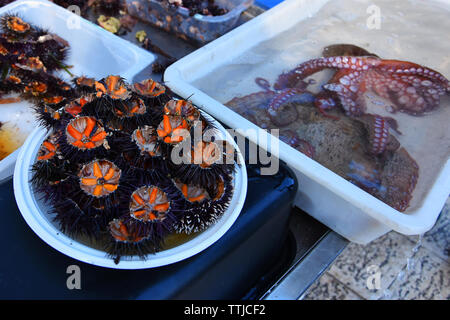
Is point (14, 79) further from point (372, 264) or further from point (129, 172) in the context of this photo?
point (372, 264)

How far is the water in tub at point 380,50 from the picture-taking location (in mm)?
1506

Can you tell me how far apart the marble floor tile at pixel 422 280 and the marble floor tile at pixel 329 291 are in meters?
0.14

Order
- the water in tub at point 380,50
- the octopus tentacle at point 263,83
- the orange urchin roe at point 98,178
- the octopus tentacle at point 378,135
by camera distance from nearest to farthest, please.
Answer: the orange urchin roe at point 98,178 < the octopus tentacle at point 378,135 < the water in tub at point 380,50 < the octopus tentacle at point 263,83

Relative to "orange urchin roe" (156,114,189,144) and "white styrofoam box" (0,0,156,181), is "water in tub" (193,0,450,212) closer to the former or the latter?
"white styrofoam box" (0,0,156,181)

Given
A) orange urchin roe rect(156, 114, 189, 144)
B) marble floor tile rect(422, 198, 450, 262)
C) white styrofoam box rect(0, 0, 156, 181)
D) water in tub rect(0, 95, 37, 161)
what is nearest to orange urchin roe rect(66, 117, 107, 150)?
orange urchin roe rect(156, 114, 189, 144)

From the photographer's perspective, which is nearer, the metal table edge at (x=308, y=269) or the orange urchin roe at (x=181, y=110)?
the orange urchin roe at (x=181, y=110)

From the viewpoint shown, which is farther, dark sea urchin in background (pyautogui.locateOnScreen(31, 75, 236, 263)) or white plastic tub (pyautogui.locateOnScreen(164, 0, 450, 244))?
white plastic tub (pyautogui.locateOnScreen(164, 0, 450, 244))

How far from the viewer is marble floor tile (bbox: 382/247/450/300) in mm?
1347

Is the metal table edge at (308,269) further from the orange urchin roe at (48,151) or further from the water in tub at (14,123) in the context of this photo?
the water in tub at (14,123)

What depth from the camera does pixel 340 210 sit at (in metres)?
1.22

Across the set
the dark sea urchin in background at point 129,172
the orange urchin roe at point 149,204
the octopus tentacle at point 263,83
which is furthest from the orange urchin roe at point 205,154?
the octopus tentacle at point 263,83

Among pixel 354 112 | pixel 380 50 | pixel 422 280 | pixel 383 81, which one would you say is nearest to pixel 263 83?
pixel 354 112

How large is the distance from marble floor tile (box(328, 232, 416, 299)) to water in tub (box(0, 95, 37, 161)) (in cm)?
138

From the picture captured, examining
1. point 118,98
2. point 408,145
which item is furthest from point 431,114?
point 118,98
